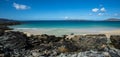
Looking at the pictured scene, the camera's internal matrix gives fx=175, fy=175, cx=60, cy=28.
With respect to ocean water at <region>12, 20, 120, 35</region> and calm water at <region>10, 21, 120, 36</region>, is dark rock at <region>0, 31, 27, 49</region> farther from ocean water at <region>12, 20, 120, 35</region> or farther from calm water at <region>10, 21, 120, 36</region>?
ocean water at <region>12, 20, 120, 35</region>

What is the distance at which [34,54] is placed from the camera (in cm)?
873

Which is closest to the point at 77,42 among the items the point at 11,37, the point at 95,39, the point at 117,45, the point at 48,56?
the point at 95,39

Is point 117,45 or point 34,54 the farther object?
point 117,45

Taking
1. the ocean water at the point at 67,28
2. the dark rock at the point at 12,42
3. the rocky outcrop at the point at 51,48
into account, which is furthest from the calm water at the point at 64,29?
the dark rock at the point at 12,42

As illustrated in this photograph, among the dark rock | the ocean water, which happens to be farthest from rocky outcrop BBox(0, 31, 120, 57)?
the ocean water

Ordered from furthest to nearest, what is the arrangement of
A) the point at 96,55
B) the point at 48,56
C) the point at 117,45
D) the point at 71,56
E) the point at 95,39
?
the point at 95,39, the point at 117,45, the point at 48,56, the point at 71,56, the point at 96,55

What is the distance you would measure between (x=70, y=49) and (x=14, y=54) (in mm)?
2910

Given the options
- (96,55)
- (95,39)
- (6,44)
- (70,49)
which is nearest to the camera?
(96,55)

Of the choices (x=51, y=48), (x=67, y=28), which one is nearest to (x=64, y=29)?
(x=67, y=28)

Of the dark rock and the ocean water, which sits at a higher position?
the dark rock

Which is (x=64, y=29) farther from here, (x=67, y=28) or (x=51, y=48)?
(x=51, y=48)

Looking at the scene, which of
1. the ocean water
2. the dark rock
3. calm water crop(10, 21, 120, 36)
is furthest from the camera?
the ocean water

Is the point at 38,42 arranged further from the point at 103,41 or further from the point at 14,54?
the point at 103,41

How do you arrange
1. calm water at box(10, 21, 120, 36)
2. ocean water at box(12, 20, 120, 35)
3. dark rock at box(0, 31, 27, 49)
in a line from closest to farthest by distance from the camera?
dark rock at box(0, 31, 27, 49) < calm water at box(10, 21, 120, 36) < ocean water at box(12, 20, 120, 35)
